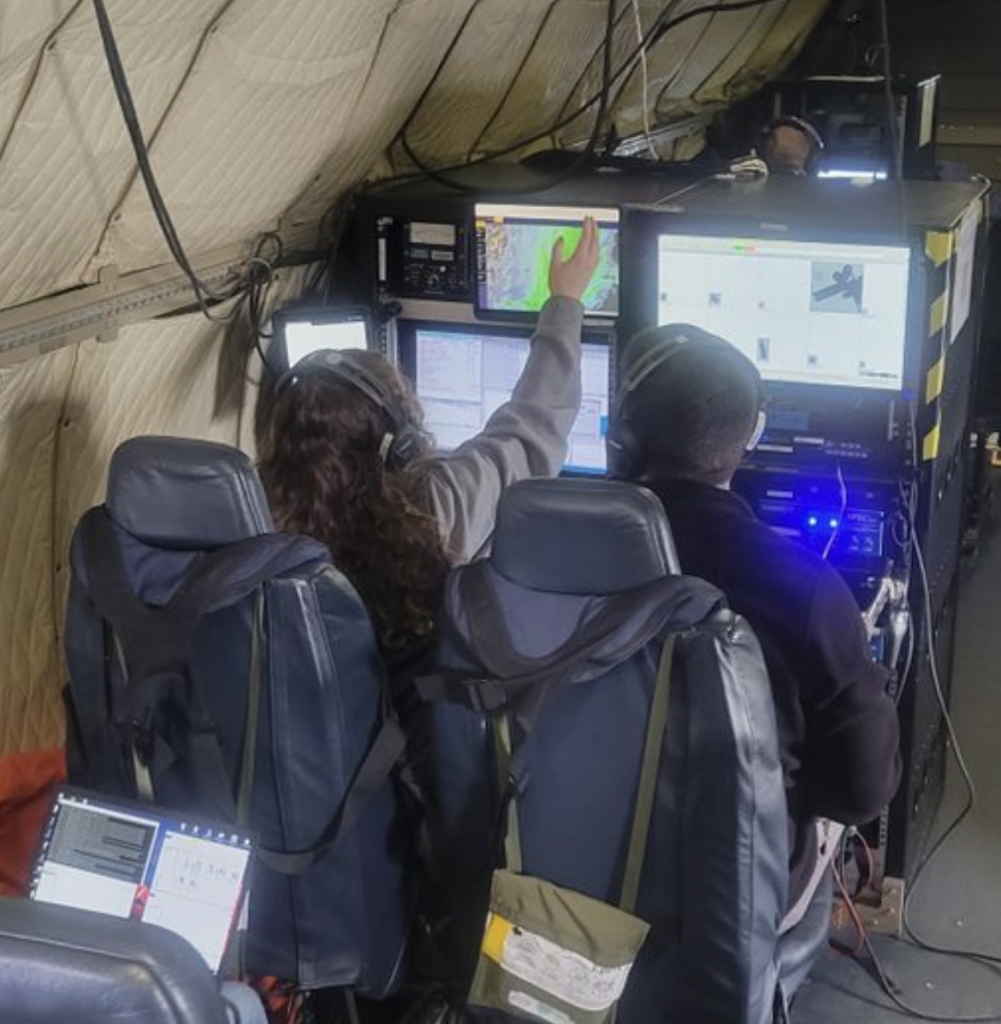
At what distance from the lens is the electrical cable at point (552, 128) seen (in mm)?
3428

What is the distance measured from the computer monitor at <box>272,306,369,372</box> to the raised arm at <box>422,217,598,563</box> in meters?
0.53

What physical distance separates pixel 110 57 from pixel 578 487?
34.7 inches

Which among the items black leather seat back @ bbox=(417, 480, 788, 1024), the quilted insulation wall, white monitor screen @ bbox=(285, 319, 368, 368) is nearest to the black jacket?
black leather seat back @ bbox=(417, 480, 788, 1024)

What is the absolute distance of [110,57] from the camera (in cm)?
209

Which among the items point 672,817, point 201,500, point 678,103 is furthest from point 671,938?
point 678,103

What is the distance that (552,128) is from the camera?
4160mm

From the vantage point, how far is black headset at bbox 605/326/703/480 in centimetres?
226

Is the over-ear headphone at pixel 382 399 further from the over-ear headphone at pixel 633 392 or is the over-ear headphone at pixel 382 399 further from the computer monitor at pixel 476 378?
the computer monitor at pixel 476 378

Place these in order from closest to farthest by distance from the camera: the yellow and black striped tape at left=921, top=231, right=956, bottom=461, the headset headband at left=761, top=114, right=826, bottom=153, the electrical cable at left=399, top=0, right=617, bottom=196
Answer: the yellow and black striped tape at left=921, top=231, right=956, bottom=461 < the electrical cable at left=399, top=0, right=617, bottom=196 < the headset headband at left=761, top=114, right=826, bottom=153

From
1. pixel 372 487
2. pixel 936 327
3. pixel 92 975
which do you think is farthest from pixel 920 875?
pixel 92 975

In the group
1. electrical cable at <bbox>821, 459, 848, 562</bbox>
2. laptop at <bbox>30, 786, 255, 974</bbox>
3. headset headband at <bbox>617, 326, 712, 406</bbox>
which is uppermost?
headset headband at <bbox>617, 326, 712, 406</bbox>

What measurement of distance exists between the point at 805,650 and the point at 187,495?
32.4 inches

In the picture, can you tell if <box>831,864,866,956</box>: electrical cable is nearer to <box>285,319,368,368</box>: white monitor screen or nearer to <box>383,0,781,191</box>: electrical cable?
<box>285,319,368,368</box>: white monitor screen

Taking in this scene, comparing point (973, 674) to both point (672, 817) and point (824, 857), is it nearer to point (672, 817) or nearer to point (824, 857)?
point (824, 857)
